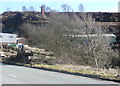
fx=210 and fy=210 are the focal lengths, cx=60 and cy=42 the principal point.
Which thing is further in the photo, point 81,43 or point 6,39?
point 6,39

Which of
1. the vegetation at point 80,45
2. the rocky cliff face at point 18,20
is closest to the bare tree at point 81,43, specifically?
the vegetation at point 80,45

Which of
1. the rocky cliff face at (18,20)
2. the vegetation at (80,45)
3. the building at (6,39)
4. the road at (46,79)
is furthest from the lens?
the rocky cliff face at (18,20)

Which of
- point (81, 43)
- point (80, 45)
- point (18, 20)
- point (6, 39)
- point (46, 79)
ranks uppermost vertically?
point (18, 20)

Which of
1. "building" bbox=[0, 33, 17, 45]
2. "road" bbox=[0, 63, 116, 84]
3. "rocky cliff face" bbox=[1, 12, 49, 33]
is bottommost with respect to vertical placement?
"road" bbox=[0, 63, 116, 84]

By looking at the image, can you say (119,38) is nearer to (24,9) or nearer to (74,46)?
(74,46)

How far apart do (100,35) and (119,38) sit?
20111 millimetres

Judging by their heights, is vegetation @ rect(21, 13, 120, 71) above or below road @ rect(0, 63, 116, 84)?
above

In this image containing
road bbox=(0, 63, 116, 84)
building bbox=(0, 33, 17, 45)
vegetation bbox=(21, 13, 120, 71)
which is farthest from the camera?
building bbox=(0, 33, 17, 45)

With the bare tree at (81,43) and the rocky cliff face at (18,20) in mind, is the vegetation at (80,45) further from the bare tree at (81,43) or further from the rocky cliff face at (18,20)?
the rocky cliff face at (18,20)

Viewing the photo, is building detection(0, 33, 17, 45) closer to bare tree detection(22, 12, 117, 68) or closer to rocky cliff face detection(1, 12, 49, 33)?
rocky cliff face detection(1, 12, 49, 33)

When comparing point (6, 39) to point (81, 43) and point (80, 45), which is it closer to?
point (81, 43)

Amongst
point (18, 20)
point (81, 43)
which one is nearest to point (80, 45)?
point (81, 43)

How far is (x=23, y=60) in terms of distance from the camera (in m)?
26.7

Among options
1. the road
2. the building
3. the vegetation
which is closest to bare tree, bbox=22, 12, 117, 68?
the vegetation
